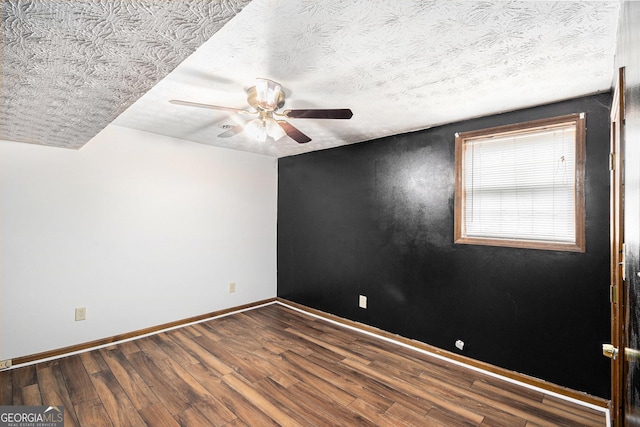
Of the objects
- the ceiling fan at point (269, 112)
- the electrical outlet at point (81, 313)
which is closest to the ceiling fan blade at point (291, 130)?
the ceiling fan at point (269, 112)

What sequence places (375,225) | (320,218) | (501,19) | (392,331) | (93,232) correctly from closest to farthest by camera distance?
(501,19) < (93,232) < (392,331) < (375,225) < (320,218)

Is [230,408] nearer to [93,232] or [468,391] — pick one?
[468,391]

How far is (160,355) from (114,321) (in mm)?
712

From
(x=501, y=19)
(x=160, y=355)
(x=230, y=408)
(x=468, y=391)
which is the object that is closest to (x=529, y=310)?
(x=468, y=391)

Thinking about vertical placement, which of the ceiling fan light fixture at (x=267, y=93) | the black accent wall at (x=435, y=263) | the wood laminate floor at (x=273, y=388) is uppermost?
the ceiling fan light fixture at (x=267, y=93)

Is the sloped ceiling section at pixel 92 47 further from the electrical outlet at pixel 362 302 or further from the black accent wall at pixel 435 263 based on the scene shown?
the electrical outlet at pixel 362 302

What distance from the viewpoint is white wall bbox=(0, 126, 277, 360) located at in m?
2.53

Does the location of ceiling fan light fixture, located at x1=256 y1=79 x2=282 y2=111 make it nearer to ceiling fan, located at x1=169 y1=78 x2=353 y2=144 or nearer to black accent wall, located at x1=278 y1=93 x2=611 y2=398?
ceiling fan, located at x1=169 y1=78 x2=353 y2=144

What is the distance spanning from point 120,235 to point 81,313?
2.65 ft

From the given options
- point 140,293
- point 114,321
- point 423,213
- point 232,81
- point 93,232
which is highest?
point 232,81

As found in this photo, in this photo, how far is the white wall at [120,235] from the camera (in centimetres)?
253

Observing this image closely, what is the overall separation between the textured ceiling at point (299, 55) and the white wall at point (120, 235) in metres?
0.53

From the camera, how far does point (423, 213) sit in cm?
293

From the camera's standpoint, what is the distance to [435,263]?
9.28 feet
